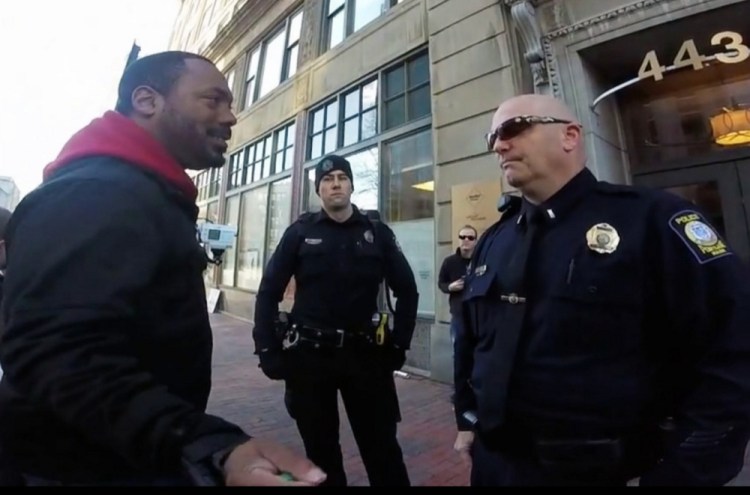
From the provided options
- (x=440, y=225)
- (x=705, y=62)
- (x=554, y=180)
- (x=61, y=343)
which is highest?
(x=705, y=62)

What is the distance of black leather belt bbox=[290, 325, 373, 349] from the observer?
2.37m

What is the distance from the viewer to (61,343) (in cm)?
72

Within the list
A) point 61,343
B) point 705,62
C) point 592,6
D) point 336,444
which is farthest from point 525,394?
point 592,6

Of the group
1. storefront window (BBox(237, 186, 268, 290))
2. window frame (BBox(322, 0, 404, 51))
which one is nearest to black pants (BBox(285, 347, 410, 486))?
window frame (BBox(322, 0, 404, 51))

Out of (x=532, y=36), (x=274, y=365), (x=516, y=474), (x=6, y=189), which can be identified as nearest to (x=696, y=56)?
(x=532, y=36)

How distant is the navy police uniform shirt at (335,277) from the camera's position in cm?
247

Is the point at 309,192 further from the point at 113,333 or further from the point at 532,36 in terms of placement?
the point at 113,333

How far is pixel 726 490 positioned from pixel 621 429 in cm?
33

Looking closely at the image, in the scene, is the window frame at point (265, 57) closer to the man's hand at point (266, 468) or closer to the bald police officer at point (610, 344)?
the bald police officer at point (610, 344)

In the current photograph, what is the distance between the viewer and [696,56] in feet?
13.7

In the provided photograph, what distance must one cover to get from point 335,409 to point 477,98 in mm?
4914

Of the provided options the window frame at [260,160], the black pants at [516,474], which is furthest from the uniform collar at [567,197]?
the window frame at [260,160]

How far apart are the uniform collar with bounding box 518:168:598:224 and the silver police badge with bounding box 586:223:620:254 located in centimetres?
13

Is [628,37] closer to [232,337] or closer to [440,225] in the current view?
[440,225]
